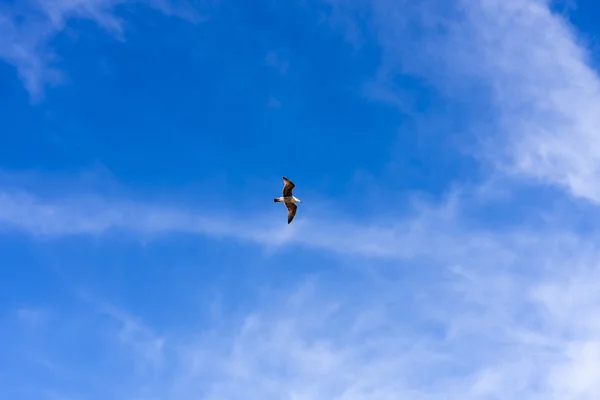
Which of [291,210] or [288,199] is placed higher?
[288,199]

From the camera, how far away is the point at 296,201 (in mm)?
85062

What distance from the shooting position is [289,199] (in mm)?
84750

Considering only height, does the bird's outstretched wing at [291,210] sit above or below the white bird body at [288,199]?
below

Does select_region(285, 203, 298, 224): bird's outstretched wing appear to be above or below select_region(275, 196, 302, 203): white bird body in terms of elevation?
below

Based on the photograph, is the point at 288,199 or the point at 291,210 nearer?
the point at 288,199

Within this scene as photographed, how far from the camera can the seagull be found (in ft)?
271

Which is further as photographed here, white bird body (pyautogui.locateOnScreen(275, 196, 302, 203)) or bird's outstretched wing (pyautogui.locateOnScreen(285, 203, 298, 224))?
bird's outstretched wing (pyautogui.locateOnScreen(285, 203, 298, 224))

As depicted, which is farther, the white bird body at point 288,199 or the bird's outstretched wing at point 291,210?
the bird's outstretched wing at point 291,210

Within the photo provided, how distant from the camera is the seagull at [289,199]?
82.5 metres
